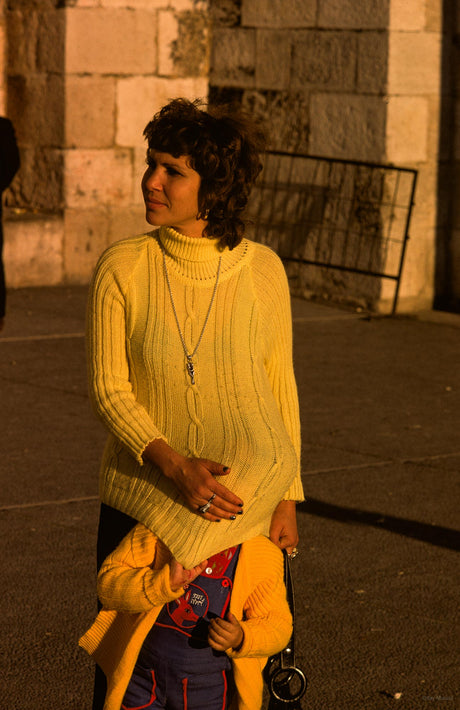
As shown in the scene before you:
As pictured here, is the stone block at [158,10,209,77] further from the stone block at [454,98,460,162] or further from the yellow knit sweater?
the yellow knit sweater

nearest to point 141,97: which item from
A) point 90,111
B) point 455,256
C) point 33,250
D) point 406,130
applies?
point 90,111

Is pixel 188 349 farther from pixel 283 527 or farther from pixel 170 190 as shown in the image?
pixel 283 527

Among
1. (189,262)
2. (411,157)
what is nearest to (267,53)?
(411,157)

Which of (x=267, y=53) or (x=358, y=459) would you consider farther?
(x=267, y=53)

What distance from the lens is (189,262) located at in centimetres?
289

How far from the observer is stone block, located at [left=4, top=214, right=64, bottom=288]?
11.5 meters

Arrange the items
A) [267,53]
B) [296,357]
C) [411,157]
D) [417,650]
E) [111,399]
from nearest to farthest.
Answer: [111,399] < [417,650] < [296,357] < [411,157] < [267,53]

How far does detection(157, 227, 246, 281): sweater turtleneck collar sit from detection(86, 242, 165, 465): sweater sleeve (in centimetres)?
9

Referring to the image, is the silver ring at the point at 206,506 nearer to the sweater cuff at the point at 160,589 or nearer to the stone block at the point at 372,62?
the sweater cuff at the point at 160,589

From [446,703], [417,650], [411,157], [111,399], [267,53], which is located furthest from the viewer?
[267,53]

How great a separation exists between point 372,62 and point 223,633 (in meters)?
8.49

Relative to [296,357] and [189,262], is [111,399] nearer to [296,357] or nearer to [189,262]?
[189,262]

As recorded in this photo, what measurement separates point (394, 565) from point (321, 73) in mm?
6776

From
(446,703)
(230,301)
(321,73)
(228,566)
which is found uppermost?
(321,73)
